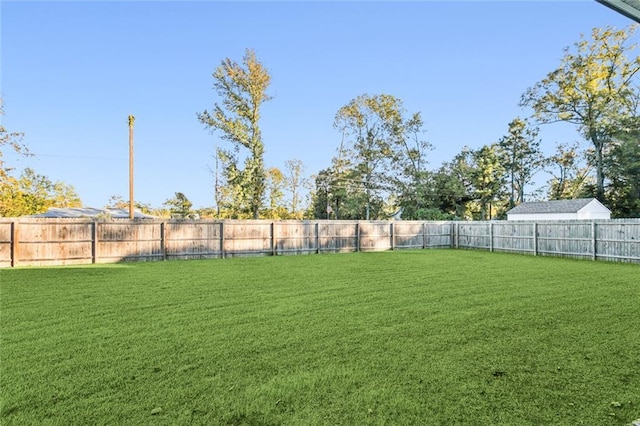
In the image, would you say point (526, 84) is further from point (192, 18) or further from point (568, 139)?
point (192, 18)

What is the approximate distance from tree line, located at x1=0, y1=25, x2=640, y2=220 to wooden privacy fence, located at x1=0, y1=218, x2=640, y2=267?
6.82m

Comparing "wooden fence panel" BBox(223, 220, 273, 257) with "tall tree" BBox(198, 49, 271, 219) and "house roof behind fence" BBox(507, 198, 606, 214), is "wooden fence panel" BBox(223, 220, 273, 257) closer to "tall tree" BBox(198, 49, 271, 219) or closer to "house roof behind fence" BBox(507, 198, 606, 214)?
"tall tree" BBox(198, 49, 271, 219)

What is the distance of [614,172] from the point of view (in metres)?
21.7

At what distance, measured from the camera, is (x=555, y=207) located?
2170cm

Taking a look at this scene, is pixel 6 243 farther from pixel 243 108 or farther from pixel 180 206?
pixel 180 206

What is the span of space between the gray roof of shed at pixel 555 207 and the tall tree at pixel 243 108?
680 inches

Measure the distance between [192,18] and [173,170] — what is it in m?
14.6

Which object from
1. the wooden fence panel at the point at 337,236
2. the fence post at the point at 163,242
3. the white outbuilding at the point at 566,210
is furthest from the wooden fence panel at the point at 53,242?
the white outbuilding at the point at 566,210

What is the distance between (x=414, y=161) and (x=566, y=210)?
9573 millimetres

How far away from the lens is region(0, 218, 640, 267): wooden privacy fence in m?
9.46

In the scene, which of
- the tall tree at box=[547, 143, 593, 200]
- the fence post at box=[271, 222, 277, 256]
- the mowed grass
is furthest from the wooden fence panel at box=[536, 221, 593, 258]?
the tall tree at box=[547, 143, 593, 200]

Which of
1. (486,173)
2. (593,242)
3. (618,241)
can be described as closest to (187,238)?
(593,242)

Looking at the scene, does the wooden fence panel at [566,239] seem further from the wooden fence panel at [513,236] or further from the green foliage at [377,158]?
the green foliage at [377,158]

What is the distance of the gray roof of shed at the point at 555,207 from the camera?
2027cm
